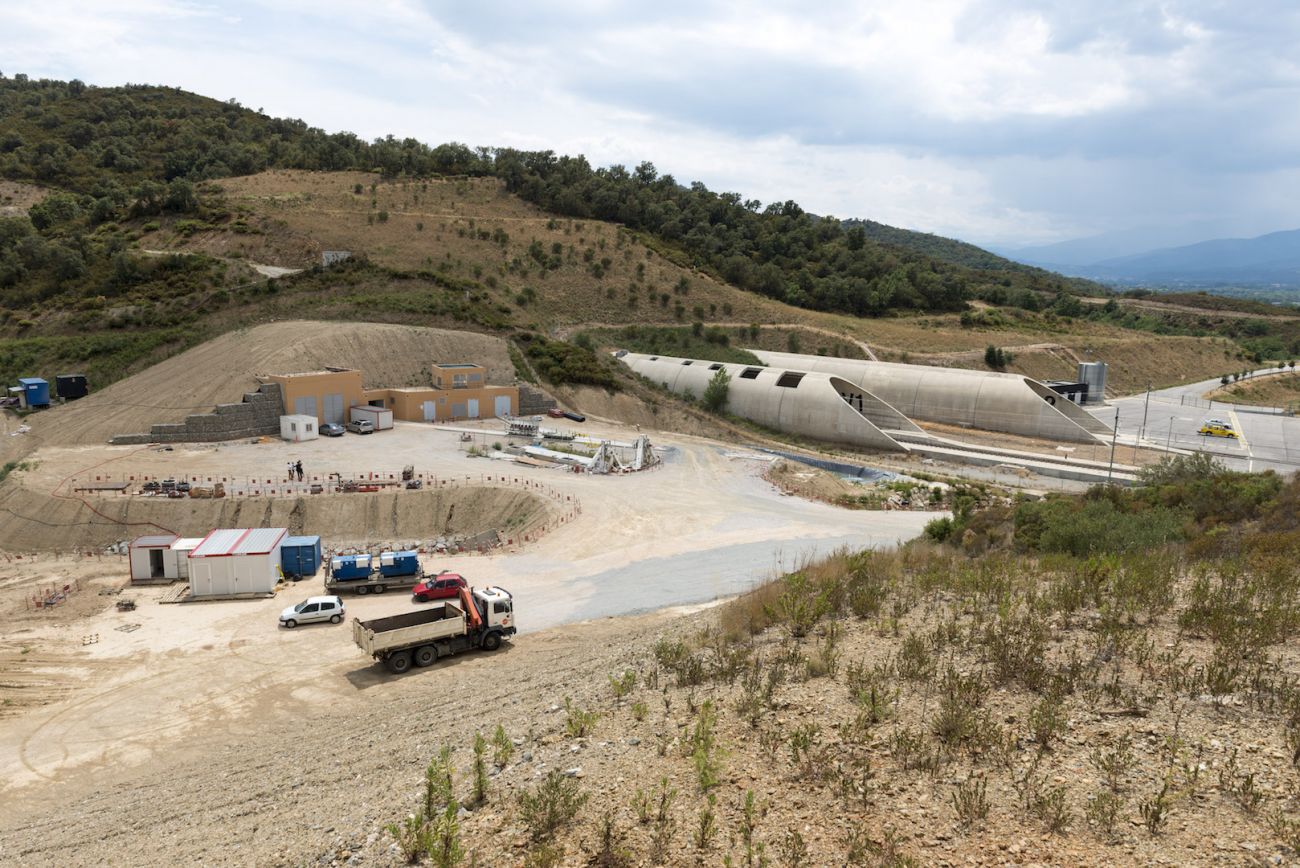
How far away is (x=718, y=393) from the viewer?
52.7 meters

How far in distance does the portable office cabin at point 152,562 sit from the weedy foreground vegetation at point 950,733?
2077 centimetres

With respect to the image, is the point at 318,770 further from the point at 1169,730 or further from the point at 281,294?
the point at 281,294

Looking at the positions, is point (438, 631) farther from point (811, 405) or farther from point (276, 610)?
point (811, 405)

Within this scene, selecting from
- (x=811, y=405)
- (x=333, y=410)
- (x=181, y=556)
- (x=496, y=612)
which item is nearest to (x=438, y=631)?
(x=496, y=612)

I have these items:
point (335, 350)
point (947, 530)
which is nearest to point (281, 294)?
point (335, 350)

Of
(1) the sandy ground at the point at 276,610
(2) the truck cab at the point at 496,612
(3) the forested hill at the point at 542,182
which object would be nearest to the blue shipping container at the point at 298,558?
(1) the sandy ground at the point at 276,610

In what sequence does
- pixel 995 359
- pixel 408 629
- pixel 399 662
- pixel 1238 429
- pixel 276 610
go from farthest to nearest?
pixel 995 359
pixel 1238 429
pixel 276 610
pixel 399 662
pixel 408 629

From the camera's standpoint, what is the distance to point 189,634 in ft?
69.9

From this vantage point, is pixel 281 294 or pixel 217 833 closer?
pixel 217 833

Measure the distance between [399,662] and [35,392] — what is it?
4072 cm

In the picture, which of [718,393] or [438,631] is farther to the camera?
[718,393]

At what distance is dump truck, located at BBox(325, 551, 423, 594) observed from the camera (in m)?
24.2

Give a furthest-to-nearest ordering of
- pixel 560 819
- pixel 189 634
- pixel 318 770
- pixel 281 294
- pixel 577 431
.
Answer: pixel 281 294 → pixel 577 431 → pixel 189 634 → pixel 318 770 → pixel 560 819

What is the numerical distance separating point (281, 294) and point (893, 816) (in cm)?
6138
